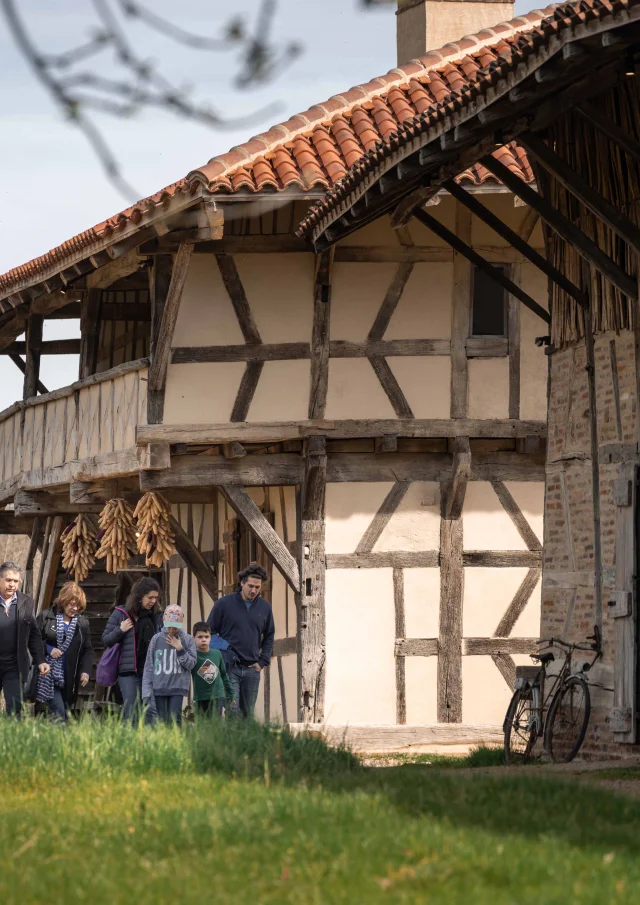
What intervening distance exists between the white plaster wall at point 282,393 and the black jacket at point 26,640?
4.28m

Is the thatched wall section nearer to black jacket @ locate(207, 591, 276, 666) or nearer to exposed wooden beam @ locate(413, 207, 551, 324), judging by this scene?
exposed wooden beam @ locate(413, 207, 551, 324)

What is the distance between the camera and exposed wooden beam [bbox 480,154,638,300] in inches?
445

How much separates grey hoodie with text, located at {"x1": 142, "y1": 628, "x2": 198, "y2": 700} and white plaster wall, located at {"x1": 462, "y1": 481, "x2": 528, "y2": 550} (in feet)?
17.2

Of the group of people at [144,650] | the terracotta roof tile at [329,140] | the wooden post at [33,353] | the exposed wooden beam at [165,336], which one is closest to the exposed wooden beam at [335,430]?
the exposed wooden beam at [165,336]

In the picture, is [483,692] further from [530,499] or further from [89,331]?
[89,331]

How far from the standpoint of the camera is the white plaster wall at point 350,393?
625 inches

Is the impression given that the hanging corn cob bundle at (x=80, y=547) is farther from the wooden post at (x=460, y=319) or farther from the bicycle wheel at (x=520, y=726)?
the bicycle wheel at (x=520, y=726)

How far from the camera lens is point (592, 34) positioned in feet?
29.7

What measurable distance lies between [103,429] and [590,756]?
288 inches

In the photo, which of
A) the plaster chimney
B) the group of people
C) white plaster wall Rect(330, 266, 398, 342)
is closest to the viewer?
the group of people

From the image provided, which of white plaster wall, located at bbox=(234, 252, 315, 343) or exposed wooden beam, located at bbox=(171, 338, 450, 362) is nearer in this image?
exposed wooden beam, located at bbox=(171, 338, 450, 362)

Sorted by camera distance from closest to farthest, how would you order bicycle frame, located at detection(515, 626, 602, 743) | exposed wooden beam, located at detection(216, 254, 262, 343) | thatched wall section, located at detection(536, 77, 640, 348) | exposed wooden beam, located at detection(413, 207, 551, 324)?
thatched wall section, located at detection(536, 77, 640, 348), bicycle frame, located at detection(515, 626, 602, 743), exposed wooden beam, located at detection(413, 207, 551, 324), exposed wooden beam, located at detection(216, 254, 262, 343)

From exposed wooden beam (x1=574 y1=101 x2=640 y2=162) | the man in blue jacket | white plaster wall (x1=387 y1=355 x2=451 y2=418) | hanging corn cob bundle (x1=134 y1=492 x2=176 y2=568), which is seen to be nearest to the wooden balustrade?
hanging corn cob bundle (x1=134 y1=492 x2=176 y2=568)

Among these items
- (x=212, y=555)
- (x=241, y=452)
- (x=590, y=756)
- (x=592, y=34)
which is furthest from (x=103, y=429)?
(x=592, y=34)
